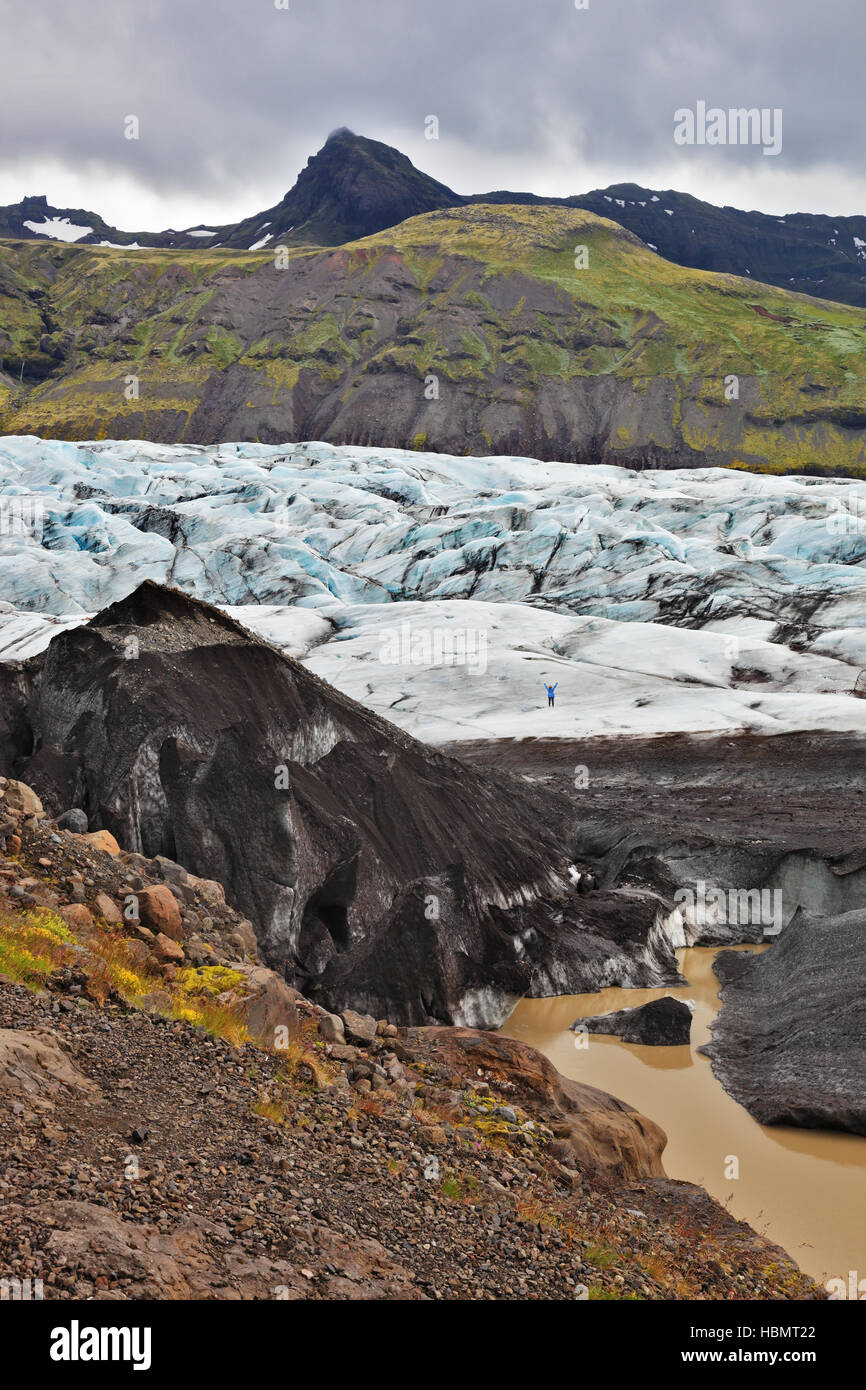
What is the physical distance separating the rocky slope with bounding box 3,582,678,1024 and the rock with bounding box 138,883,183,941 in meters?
5.95

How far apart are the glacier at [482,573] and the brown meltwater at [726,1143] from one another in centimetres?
2693

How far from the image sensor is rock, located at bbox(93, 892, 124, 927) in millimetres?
11922

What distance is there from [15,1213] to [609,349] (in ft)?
581

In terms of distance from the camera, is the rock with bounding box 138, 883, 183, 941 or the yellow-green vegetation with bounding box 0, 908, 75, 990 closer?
the yellow-green vegetation with bounding box 0, 908, 75, 990

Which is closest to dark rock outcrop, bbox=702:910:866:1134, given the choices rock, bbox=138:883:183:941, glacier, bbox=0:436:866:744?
rock, bbox=138:883:183:941

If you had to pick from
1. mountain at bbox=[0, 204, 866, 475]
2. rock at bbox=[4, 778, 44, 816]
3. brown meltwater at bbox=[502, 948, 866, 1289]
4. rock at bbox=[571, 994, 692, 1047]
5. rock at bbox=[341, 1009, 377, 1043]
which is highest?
mountain at bbox=[0, 204, 866, 475]

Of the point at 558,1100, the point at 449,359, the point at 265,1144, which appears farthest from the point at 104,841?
the point at 449,359

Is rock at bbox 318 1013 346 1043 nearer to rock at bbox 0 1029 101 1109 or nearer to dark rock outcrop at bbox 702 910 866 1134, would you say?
rock at bbox 0 1029 101 1109

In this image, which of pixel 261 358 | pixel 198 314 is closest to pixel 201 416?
pixel 261 358

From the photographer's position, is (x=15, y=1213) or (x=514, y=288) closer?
(x=15, y=1213)

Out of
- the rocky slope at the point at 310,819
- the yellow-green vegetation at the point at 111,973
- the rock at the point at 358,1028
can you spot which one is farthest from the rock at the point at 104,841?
the rock at the point at 358,1028

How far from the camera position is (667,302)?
184 metres

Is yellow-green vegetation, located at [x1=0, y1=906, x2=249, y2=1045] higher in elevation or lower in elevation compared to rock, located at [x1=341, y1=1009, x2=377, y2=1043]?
higher
